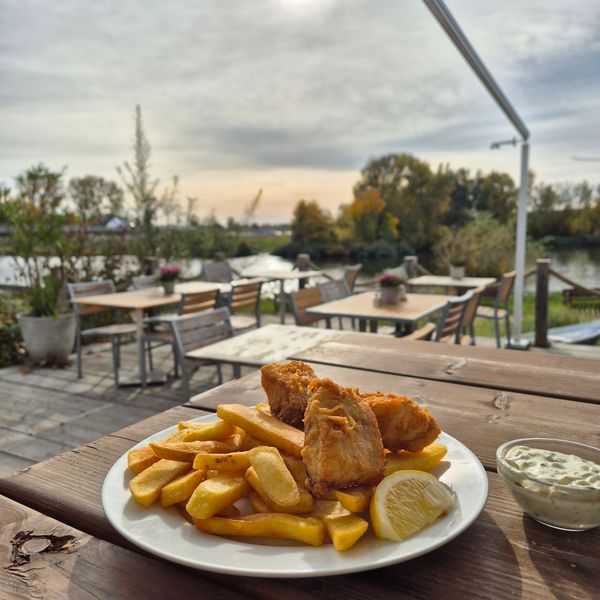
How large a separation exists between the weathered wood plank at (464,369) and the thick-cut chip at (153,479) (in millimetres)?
899

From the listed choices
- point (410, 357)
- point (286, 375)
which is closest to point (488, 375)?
point (410, 357)

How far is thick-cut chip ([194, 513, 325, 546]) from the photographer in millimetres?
570

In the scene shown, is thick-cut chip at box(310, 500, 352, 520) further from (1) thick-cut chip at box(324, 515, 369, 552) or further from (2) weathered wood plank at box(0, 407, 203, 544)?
(2) weathered wood plank at box(0, 407, 203, 544)

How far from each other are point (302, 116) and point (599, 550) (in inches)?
367

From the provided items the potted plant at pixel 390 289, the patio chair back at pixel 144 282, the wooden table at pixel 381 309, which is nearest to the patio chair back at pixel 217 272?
the patio chair back at pixel 144 282

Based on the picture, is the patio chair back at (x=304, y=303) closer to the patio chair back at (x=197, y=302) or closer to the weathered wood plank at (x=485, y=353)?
the patio chair back at (x=197, y=302)

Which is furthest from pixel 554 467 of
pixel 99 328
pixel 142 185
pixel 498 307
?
pixel 142 185

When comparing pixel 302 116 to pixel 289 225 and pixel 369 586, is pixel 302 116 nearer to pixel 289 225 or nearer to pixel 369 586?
pixel 289 225

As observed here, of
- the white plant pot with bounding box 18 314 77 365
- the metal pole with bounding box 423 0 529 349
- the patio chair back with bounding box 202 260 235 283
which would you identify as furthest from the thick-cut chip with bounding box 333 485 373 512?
the patio chair back with bounding box 202 260 235 283

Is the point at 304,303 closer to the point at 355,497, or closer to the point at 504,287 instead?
the point at 504,287

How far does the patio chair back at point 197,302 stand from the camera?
4.40 m

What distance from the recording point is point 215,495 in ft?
1.99

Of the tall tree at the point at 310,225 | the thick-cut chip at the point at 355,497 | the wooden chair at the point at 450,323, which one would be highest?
the tall tree at the point at 310,225

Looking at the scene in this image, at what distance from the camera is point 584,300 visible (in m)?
10.3
